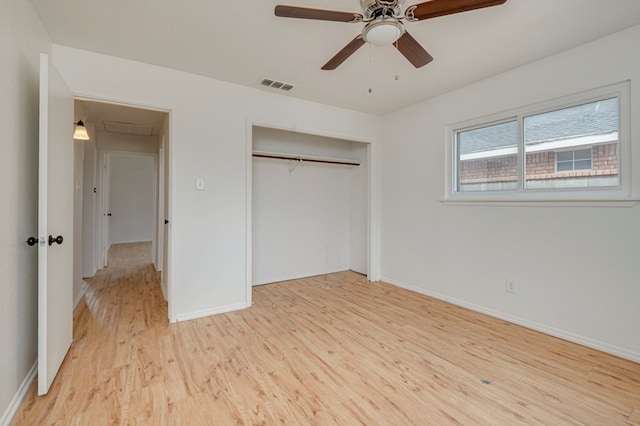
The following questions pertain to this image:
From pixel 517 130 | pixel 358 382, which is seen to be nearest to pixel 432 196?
pixel 517 130

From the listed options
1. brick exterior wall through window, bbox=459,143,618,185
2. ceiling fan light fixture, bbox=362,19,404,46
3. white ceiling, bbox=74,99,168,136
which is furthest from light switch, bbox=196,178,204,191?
brick exterior wall through window, bbox=459,143,618,185

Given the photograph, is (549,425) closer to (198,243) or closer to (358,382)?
(358,382)

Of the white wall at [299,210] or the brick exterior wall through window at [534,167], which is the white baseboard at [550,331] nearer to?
the brick exterior wall through window at [534,167]

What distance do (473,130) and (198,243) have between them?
3274mm

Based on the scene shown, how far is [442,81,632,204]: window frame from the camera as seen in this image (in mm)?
2193

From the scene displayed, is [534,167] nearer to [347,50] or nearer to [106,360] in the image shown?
[347,50]

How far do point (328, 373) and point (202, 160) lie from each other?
230 cm

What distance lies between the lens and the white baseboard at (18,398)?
57.5 inches

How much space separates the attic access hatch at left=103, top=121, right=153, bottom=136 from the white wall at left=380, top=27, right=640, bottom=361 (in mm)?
3934

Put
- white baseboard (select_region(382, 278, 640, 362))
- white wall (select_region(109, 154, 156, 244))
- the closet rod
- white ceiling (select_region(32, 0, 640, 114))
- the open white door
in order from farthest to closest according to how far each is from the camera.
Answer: white wall (select_region(109, 154, 156, 244)) < the closet rod < white baseboard (select_region(382, 278, 640, 362)) < white ceiling (select_region(32, 0, 640, 114)) < the open white door

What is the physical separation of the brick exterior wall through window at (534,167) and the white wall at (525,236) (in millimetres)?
181

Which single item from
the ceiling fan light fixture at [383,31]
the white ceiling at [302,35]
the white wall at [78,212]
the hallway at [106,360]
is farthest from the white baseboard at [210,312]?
the ceiling fan light fixture at [383,31]

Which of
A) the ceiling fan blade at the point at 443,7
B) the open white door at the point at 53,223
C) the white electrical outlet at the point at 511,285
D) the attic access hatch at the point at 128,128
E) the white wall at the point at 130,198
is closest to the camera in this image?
the ceiling fan blade at the point at 443,7

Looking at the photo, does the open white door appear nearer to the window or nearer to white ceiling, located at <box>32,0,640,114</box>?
white ceiling, located at <box>32,0,640,114</box>
